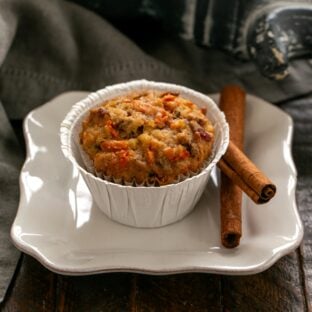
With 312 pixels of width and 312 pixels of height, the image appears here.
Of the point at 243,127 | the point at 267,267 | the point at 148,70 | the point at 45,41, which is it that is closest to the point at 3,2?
the point at 45,41

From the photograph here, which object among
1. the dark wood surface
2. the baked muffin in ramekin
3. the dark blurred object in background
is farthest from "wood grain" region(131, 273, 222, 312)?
the dark blurred object in background

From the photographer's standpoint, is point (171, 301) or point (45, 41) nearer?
point (171, 301)

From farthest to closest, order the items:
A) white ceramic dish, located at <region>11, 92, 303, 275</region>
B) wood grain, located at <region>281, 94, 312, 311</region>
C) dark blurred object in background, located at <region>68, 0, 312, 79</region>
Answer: dark blurred object in background, located at <region>68, 0, 312, 79</region>, wood grain, located at <region>281, 94, 312, 311</region>, white ceramic dish, located at <region>11, 92, 303, 275</region>

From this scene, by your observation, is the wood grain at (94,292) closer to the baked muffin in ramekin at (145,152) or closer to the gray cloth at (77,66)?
the baked muffin in ramekin at (145,152)

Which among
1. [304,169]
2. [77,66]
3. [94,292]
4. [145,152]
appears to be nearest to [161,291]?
[94,292]

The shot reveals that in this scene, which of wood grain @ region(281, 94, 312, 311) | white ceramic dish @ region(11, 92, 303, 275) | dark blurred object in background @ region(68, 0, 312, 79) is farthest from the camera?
dark blurred object in background @ region(68, 0, 312, 79)

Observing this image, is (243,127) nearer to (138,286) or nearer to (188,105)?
(188,105)

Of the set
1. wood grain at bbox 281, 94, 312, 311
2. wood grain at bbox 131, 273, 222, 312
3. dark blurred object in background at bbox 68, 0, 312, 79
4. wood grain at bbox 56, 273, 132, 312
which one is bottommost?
wood grain at bbox 56, 273, 132, 312

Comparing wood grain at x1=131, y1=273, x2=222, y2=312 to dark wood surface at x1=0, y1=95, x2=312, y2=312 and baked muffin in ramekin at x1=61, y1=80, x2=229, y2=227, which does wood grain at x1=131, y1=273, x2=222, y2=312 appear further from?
baked muffin in ramekin at x1=61, y1=80, x2=229, y2=227
